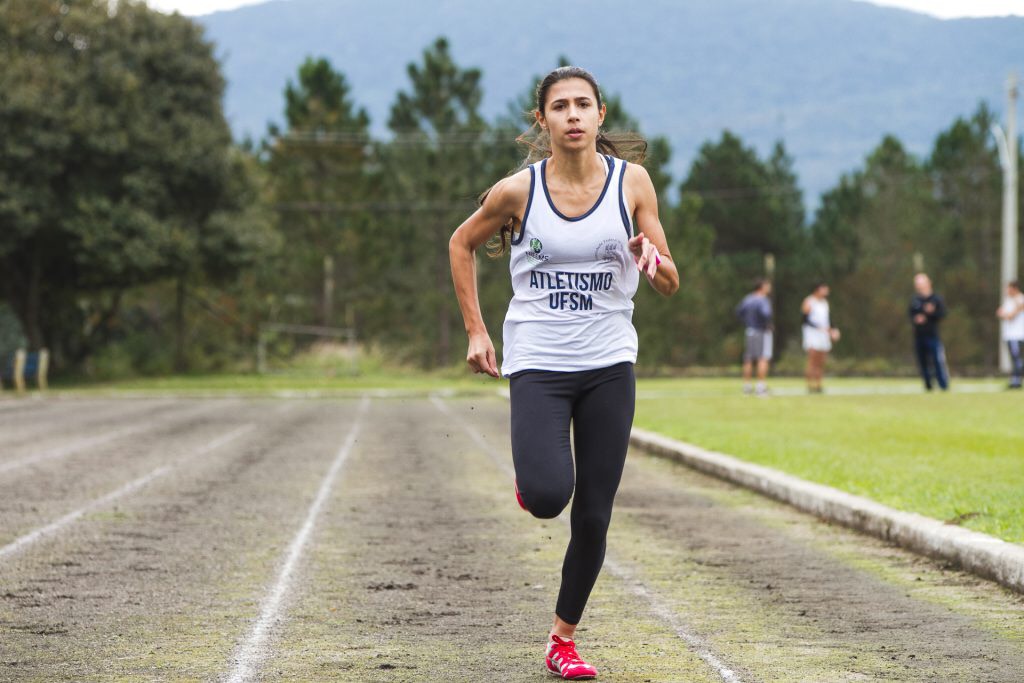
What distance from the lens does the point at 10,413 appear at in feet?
78.0

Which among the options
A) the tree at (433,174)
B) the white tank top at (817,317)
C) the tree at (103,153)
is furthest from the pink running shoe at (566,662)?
the tree at (433,174)

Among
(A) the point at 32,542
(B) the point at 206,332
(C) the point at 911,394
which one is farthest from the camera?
(B) the point at 206,332

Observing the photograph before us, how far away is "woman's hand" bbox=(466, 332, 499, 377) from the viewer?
4.83m

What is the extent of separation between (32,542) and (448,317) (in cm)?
4022

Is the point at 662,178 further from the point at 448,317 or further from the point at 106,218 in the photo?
the point at 106,218

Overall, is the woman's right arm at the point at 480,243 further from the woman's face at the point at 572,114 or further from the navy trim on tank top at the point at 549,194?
the woman's face at the point at 572,114

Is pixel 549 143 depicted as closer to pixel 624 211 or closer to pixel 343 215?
pixel 624 211

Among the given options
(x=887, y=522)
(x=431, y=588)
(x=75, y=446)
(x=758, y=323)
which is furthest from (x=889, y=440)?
(x=75, y=446)

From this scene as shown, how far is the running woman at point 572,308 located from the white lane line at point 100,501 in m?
4.36

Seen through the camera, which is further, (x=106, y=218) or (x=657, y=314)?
(x=657, y=314)

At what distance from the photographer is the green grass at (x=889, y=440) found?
9.28m

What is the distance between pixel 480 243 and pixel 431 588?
2.48 meters

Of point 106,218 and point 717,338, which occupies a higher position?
point 106,218

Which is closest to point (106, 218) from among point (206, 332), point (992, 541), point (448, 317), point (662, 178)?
point (206, 332)
